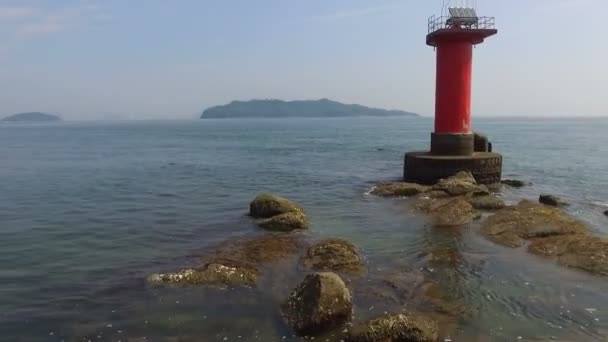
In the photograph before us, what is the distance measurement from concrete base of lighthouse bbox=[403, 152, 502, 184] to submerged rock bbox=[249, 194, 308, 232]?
9.40 metres

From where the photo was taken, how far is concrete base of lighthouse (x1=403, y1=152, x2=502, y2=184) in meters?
24.9

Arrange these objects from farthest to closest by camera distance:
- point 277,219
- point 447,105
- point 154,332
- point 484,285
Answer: point 447,105 → point 277,219 → point 484,285 → point 154,332

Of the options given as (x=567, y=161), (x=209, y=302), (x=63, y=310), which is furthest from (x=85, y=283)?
(x=567, y=161)

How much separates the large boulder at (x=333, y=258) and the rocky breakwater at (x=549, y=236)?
4.97m

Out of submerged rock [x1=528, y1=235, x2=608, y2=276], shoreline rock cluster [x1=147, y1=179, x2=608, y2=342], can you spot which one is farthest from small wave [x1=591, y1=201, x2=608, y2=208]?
submerged rock [x1=528, y1=235, x2=608, y2=276]

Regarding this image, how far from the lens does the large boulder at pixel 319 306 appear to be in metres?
9.09

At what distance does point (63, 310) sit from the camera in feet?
34.0

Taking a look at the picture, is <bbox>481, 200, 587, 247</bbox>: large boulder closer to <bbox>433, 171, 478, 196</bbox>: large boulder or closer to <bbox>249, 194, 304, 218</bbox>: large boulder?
<bbox>433, 171, 478, 196</bbox>: large boulder

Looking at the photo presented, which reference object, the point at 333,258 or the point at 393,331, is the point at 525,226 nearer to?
the point at 333,258

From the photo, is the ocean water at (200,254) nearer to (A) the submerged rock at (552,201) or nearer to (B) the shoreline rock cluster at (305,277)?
(B) the shoreline rock cluster at (305,277)

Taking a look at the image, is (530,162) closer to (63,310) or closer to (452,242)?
(452,242)

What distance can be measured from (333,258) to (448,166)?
1370 cm

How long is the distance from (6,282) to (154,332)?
5.50m

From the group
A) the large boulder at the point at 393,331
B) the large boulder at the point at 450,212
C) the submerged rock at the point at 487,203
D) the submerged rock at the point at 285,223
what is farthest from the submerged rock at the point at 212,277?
the submerged rock at the point at 487,203
